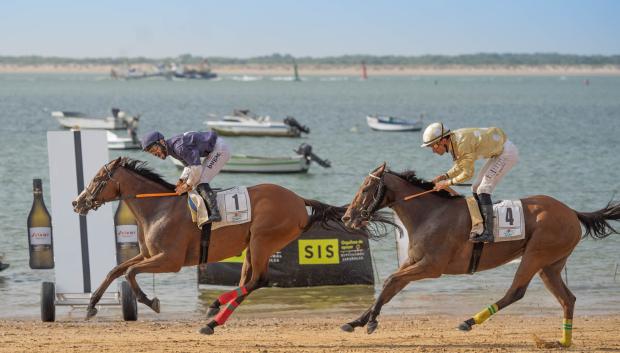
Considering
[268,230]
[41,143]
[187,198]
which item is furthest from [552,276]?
[41,143]

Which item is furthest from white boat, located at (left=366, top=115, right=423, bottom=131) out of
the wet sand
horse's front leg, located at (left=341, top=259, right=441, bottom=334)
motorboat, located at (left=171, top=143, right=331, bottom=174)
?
horse's front leg, located at (left=341, top=259, right=441, bottom=334)

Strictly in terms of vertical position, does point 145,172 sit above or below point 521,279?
above

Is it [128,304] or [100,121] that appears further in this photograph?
[100,121]

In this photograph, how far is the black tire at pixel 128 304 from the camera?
1430 centimetres

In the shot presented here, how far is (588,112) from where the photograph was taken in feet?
349

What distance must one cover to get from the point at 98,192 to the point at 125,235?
3.35 meters

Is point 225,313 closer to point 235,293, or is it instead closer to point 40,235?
point 235,293

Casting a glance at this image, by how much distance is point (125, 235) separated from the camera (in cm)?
1625

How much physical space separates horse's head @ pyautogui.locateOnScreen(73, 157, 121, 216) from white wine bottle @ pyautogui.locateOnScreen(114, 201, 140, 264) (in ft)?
9.93

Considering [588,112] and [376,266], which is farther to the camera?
[588,112]

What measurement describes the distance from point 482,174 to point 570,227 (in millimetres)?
1070

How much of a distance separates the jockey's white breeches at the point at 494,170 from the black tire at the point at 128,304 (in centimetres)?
450

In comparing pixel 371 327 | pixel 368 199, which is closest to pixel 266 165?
pixel 368 199

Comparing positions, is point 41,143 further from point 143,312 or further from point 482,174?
point 482,174
